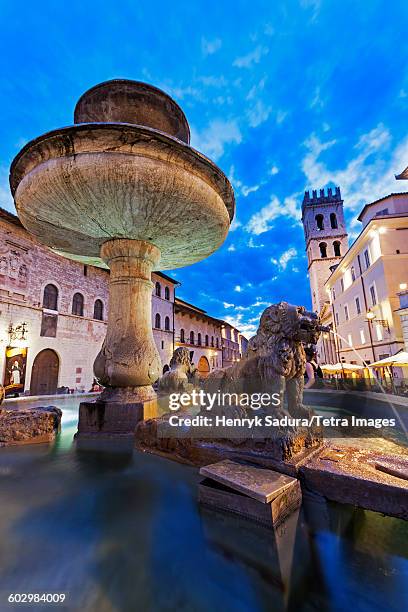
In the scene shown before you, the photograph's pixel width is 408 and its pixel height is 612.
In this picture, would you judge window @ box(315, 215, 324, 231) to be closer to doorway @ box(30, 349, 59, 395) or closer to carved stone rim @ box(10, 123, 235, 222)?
doorway @ box(30, 349, 59, 395)

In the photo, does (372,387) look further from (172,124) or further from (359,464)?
(172,124)

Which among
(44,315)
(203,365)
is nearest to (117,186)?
(44,315)

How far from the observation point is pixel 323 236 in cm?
3994

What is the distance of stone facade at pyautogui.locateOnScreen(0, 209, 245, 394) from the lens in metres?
12.9

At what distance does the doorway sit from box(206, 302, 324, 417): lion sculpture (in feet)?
48.5

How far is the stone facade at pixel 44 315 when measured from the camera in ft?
42.4

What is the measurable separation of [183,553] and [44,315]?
1572 cm

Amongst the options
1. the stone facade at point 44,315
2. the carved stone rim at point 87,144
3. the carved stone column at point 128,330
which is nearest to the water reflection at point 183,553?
the carved stone column at point 128,330

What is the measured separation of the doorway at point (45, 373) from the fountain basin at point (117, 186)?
12.6m

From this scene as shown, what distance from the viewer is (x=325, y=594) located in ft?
4.00

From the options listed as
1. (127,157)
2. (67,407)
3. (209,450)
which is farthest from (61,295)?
(209,450)

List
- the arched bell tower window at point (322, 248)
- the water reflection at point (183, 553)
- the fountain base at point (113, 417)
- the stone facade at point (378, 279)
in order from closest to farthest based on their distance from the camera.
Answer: the water reflection at point (183, 553) < the fountain base at point (113, 417) < the stone facade at point (378, 279) < the arched bell tower window at point (322, 248)

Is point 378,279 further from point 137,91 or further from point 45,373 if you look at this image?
point 45,373

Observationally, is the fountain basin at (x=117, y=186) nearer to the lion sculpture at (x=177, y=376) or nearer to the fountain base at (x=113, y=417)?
the fountain base at (x=113, y=417)
